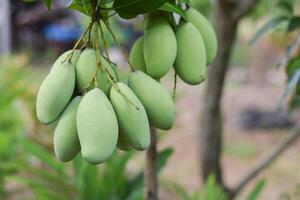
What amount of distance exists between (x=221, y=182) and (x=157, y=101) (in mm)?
919

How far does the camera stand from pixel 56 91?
1.57 ft

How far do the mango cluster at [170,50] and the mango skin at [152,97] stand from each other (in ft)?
0.06

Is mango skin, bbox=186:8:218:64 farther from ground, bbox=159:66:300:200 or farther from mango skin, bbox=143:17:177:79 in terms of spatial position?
ground, bbox=159:66:300:200

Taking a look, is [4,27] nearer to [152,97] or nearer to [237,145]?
[237,145]

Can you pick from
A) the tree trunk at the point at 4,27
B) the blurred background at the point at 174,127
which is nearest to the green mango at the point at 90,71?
the blurred background at the point at 174,127

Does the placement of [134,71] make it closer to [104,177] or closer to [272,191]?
[104,177]

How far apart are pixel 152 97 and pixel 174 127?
8.11ft

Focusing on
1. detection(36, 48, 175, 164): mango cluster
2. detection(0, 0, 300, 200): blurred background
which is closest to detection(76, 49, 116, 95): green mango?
detection(36, 48, 175, 164): mango cluster

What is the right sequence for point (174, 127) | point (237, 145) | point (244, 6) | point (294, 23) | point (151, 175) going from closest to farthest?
point (151, 175) → point (294, 23) → point (244, 6) → point (174, 127) → point (237, 145)

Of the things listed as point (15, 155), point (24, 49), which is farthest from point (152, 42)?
point (24, 49)

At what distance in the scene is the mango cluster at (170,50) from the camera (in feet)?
1.67

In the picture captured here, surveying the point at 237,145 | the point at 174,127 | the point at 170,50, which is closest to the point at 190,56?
the point at 170,50

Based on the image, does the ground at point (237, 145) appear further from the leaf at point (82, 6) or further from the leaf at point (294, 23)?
the leaf at point (82, 6)

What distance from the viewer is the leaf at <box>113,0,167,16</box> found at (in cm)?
51
